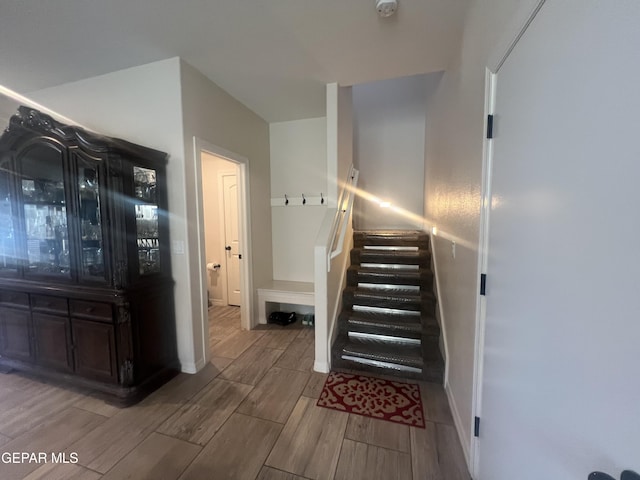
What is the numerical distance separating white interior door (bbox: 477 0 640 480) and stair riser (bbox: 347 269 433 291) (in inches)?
67.2

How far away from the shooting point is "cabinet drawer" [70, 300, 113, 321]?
78.0 inches

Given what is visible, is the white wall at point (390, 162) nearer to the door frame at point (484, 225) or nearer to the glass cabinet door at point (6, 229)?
the door frame at point (484, 225)

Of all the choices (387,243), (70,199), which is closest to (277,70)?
(70,199)

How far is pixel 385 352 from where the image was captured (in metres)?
2.43

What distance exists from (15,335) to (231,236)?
2.44 meters

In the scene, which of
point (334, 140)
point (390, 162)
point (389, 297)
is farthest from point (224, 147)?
point (390, 162)

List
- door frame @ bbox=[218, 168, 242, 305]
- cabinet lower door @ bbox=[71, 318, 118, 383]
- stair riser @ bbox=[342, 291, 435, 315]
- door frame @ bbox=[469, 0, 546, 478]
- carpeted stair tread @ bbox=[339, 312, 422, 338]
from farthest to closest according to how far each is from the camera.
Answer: door frame @ bbox=[218, 168, 242, 305], stair riser @ bbox=[342, 291, 435, 315], carpeted stair tread @ bbox=[339, 312, 422, 338], cabinet lower door @ bbox=[71, 318, 118, 383], door frame @ bbox=[469, 0, 546, 478]

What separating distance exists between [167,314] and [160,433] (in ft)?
3.01

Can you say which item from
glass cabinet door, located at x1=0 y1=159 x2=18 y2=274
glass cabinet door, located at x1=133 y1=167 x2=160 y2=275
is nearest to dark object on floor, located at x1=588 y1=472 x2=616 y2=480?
glass cabinet door, located at x1=133 y1=167 x2=160 y2=275

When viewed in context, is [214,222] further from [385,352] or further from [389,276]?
[385,352]

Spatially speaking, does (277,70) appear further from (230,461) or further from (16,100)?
(230,461)

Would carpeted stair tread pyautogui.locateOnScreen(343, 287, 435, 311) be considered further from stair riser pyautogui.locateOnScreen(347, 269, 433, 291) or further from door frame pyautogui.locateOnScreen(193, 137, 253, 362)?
door frame pyautogui.locateOnScreen(193, 137, 253, 362)

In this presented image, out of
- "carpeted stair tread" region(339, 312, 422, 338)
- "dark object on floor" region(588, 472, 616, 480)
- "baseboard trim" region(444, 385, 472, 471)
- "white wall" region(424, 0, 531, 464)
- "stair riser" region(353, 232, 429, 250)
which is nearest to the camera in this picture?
"dark object on floor" region(588, 472, 616, 480)

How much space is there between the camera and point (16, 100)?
276 cm
